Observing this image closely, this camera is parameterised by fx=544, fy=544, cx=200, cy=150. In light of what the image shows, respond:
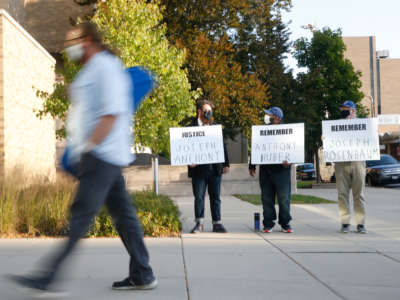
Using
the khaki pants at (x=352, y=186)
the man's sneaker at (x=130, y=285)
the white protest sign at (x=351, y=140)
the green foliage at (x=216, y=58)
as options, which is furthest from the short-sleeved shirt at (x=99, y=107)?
the green foliage at (x=216, y=58)

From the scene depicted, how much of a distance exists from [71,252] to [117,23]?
498 inches

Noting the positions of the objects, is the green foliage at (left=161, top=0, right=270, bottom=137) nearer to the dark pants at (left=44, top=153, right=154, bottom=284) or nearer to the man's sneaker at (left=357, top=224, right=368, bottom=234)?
the man's sneaker at (left=357, top=224, right=368, bottom=234)

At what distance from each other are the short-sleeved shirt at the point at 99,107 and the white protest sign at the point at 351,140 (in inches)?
193

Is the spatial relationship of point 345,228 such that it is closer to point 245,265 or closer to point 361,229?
point 361,229

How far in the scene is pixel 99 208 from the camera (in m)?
4.28

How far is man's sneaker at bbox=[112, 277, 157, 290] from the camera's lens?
4695 millimetres

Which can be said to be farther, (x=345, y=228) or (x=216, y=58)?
(x=216, y=58)

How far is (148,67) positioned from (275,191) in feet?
23.1

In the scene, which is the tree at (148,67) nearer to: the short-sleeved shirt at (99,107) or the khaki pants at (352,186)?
the khaki pants at (352,186)

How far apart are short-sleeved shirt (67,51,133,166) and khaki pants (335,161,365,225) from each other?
504 cm

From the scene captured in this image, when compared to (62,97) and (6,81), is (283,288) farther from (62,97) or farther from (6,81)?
(62,97)

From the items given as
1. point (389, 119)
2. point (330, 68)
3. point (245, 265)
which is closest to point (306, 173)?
point (330, 68)

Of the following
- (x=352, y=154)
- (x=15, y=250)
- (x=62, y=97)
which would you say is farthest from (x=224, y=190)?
(x=15, y=250)

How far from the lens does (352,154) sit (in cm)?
852
